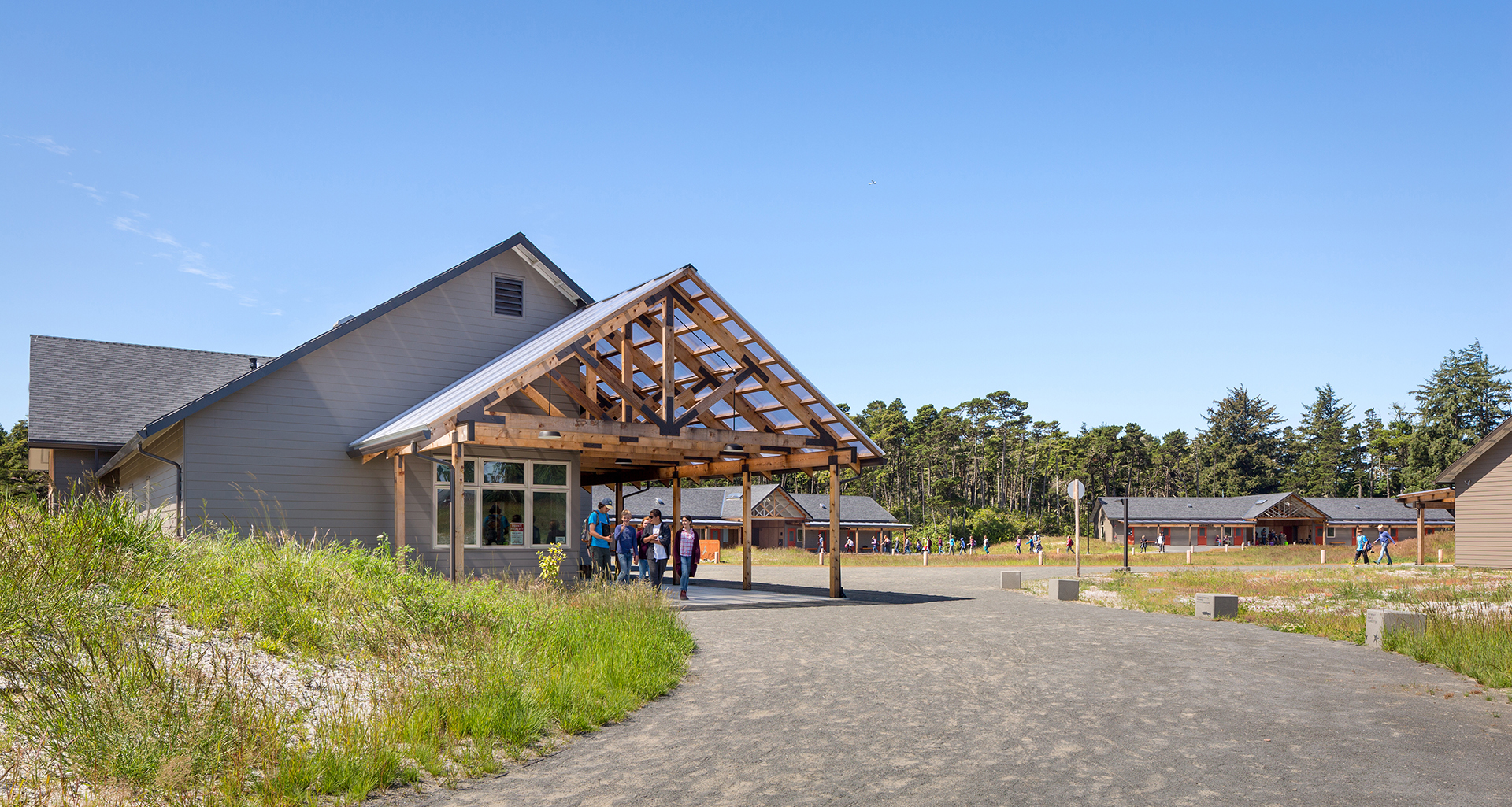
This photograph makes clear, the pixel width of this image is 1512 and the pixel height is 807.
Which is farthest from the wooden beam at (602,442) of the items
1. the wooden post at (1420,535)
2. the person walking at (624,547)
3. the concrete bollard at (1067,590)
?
the wooden post at (1420,535)

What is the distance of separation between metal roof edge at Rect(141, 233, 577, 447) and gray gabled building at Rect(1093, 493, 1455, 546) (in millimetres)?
70363

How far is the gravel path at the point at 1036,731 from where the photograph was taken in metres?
5.81

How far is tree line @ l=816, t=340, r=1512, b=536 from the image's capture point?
100000 millimetres

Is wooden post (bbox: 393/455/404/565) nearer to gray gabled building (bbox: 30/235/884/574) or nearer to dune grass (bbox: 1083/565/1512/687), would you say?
gray gabled building (bbox: 30/235/884/574)

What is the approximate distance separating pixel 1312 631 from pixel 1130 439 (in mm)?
106423

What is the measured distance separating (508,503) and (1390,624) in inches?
555

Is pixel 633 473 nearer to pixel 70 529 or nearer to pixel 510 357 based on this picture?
pixel 510 357

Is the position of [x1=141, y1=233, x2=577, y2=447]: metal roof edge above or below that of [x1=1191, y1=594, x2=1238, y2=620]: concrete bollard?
above

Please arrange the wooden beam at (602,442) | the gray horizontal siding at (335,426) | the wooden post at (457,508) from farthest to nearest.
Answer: the gray horizontal siding at (335,426), the wooden beam at (602,442), the wooden post at (457,508)

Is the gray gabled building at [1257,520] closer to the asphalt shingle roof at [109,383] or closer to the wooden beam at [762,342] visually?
the wooden beam at [762,342]

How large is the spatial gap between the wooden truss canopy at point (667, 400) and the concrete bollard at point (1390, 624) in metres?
8.71

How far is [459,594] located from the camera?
34.8ft

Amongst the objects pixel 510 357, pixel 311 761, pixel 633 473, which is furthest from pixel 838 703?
pixel 633 473

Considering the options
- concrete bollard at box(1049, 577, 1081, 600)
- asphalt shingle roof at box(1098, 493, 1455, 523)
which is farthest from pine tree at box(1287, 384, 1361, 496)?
concrete bollard at box(1049, 577, 1081, 600)
